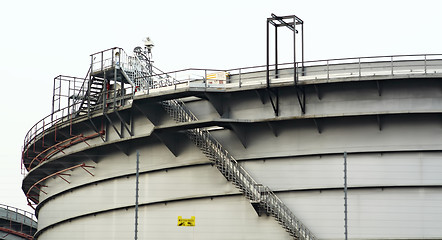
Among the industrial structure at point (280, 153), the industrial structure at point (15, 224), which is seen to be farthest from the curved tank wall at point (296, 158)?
the industrial structure at point (15, 224)

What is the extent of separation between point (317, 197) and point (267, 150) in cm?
238

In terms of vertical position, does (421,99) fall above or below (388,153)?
above

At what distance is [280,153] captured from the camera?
25.8 metres

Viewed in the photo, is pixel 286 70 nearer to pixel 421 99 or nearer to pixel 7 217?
pixel 421 99

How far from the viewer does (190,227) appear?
26625mm

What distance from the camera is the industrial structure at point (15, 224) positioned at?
5062 cm

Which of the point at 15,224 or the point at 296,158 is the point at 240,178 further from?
the point at 15,224

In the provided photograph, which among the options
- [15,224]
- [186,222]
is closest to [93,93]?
[186,222]

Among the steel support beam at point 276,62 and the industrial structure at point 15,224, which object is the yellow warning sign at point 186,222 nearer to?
the steel support beam at point 276,62

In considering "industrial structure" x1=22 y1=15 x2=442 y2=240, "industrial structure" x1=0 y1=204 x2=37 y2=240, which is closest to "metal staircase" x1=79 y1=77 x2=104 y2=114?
"industrial structure" x1=22 y1=15 x2=442 y2=240

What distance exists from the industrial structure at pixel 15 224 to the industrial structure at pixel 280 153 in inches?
893

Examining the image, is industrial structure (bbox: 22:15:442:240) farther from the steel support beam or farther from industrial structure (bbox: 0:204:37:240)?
industrial structure (bbox: 0:204:37:240)

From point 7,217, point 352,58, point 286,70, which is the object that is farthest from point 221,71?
point 7,217

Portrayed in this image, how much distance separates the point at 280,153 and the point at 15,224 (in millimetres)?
30572
